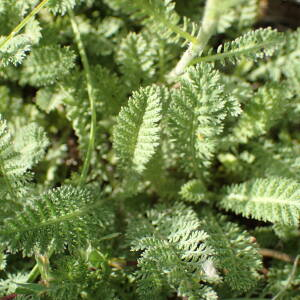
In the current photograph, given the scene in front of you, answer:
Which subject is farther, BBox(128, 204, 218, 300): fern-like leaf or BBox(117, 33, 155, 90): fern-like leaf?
BBox(117, 33, 155, 90): fern-like leaf

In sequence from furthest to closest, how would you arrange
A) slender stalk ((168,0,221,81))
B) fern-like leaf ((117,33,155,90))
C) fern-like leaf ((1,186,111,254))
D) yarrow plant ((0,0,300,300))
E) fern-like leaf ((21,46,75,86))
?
fern-like leaf ((117,33,155,90)) → fern-like leaf ((21,46,75,86)) → yarrow plant ((0,0,300,300)) → fern-like leaf ((1,186,111,254)) → slender stalk ((168,0,221,81))

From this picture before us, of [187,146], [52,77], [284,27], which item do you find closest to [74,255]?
[187,146]

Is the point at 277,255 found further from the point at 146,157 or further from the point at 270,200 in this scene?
the point at 146,157

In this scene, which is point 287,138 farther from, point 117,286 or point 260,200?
point 117,286

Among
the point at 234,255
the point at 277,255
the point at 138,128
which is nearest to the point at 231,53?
the point at 138,128

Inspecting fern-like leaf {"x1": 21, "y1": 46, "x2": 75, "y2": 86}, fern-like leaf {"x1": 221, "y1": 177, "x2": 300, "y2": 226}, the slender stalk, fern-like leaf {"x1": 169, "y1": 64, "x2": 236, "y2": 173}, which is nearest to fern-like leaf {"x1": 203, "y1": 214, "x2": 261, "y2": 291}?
fern-like leaf {"x1": 221, "y1": 177, "x2": 300, "y2": 226}

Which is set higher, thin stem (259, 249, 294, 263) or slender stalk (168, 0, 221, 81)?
slender stalk (168, 0, 221, 81)

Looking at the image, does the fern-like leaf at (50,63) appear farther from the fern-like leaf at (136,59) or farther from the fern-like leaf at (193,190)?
the fern-like leaf at (193,190)

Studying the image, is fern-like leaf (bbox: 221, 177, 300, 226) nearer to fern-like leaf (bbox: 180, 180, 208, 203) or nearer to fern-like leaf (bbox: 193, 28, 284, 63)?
fern-like leaf (bbox: 180, 180, 208, 203)
